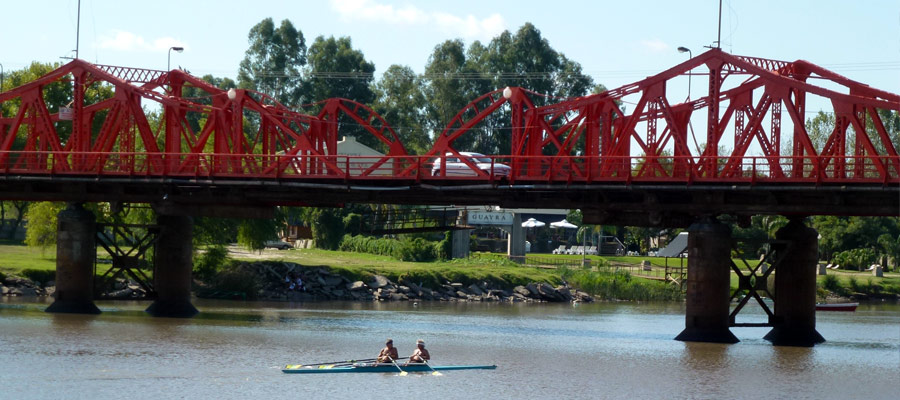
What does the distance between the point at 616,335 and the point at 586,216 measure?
→ 595 centimetres

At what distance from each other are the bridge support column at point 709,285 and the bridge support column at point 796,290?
4.34 meters

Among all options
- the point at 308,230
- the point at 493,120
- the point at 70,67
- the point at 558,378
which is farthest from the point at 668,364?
the point at 493,120

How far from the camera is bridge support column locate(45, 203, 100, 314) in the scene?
215 feet

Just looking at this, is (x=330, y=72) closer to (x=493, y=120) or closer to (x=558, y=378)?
(x=493, y=120)

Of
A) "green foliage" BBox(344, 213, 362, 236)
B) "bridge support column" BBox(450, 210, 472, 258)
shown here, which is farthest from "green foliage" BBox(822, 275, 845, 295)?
"green foliage" BBox(344, 213, 362, 236)

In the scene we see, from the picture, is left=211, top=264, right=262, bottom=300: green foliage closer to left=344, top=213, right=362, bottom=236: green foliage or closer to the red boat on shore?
left=344, top=213, right=362, bottom=236: green foliage

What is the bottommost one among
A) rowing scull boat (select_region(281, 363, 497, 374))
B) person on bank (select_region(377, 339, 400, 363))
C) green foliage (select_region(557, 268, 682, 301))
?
rowing scull boat (select_region(281, 363, 497, 374))

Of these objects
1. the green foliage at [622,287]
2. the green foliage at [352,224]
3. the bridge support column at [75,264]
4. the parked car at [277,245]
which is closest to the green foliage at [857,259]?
the green foliage at [622,287]

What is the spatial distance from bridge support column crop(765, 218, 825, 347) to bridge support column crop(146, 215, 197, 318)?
2844cm

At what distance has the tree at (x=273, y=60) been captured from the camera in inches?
5886

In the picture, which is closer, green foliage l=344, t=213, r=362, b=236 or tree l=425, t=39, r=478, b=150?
green foliage l=344, t=213, r=362, b=236

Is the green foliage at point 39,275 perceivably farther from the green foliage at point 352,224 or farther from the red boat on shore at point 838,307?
the red boat on shore at point 838,307

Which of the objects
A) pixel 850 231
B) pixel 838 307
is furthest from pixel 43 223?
pixel 850 231

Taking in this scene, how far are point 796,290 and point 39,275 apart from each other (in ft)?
141
